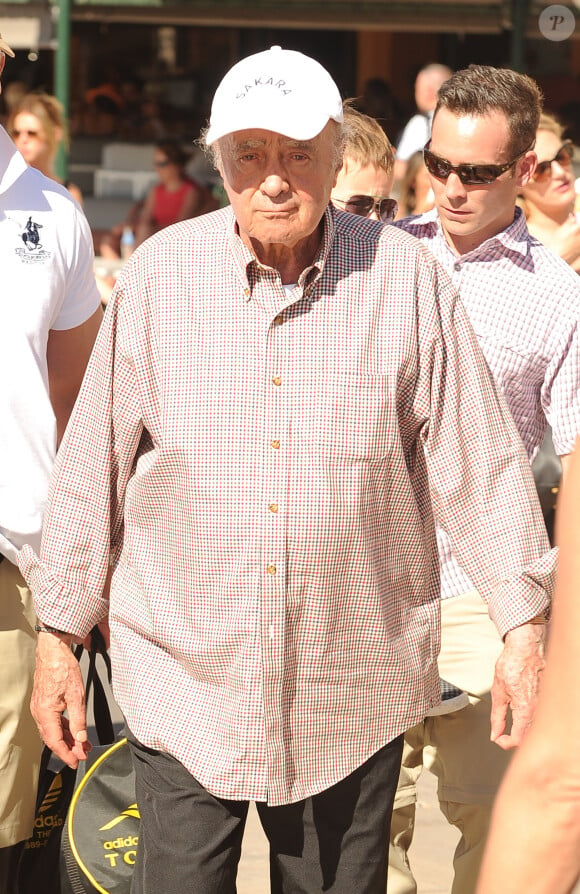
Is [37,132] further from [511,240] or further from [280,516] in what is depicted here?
[280,516]

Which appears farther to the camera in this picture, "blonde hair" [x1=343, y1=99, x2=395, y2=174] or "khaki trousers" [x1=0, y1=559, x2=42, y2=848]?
"blonde hair" [x1=343, y1=99, x2=395, y2=174]

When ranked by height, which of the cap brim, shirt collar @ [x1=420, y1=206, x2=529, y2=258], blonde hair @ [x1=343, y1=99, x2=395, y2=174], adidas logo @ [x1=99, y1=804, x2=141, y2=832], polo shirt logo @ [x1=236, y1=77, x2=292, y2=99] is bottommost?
adidas logo @ [x1=99, y1=804, x2=141, y2=832]

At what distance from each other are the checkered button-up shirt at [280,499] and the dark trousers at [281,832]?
0.21 feet

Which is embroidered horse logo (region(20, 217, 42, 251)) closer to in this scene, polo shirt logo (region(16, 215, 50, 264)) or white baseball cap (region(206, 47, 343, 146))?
polo shirt logo (region(16, 215, 50, 264))

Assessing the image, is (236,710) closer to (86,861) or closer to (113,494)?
(113,494)

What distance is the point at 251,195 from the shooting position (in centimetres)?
290

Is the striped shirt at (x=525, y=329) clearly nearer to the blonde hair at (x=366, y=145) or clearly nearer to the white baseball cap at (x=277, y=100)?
the blonde hair at (x=366, y=145)

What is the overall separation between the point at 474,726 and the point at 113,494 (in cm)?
124

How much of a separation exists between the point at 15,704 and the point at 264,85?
1.58 meters

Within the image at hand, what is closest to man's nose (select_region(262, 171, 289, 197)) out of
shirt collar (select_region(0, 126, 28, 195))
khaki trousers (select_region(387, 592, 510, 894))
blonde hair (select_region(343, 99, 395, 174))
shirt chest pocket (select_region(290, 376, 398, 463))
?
shirt chest pocket (select_region(290, 376, 398, 463))

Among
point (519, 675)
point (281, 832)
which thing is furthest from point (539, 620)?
point (281, 832)

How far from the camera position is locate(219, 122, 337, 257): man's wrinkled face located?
114 inches

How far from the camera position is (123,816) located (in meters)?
3.45

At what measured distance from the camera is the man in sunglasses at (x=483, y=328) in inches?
142
